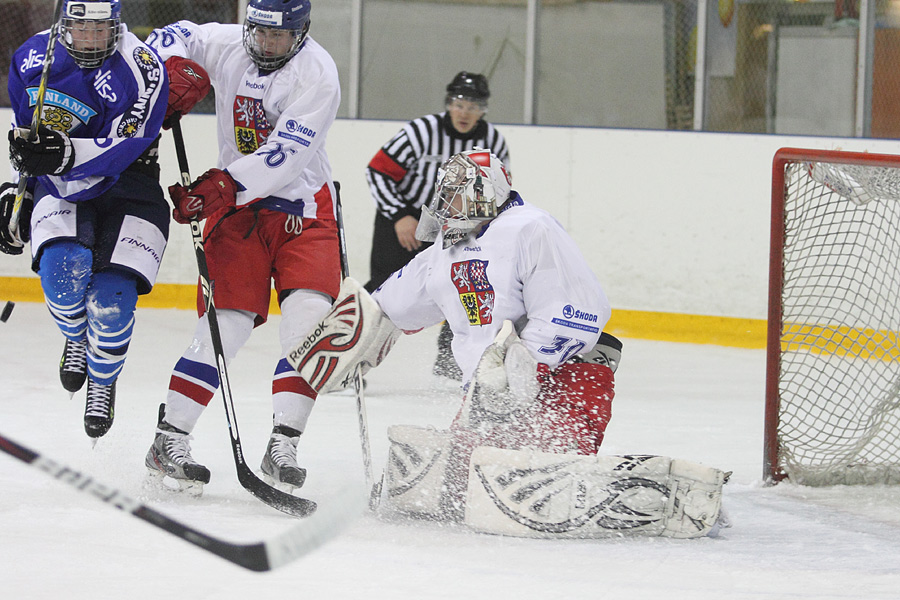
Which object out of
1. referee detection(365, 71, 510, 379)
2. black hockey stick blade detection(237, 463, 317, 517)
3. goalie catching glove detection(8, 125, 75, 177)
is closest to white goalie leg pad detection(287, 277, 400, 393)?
black hockey stick blade detection(237, 463, 317, 517)

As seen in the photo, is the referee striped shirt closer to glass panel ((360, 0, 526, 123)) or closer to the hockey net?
the hockey net

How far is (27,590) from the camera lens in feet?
6.38

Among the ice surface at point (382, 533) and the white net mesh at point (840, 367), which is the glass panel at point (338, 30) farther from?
the white net mesh at point (840, 367)

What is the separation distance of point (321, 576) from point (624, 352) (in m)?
3.09

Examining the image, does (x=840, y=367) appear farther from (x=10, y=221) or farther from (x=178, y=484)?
(x=10, y=221)

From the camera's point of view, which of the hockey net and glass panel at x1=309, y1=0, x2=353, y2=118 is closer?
the hockey net

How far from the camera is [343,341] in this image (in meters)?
2.66

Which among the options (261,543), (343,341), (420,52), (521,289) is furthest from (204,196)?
(420,52)

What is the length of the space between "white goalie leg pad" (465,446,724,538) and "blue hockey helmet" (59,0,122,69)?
1128 millimetres

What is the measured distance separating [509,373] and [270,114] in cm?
85

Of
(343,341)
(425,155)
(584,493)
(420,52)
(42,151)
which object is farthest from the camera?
(420,52)

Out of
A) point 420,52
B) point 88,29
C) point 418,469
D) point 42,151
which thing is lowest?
point 418,469

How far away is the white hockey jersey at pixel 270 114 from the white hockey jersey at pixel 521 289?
1.22ft

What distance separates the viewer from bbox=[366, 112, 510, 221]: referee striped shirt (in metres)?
4.24
